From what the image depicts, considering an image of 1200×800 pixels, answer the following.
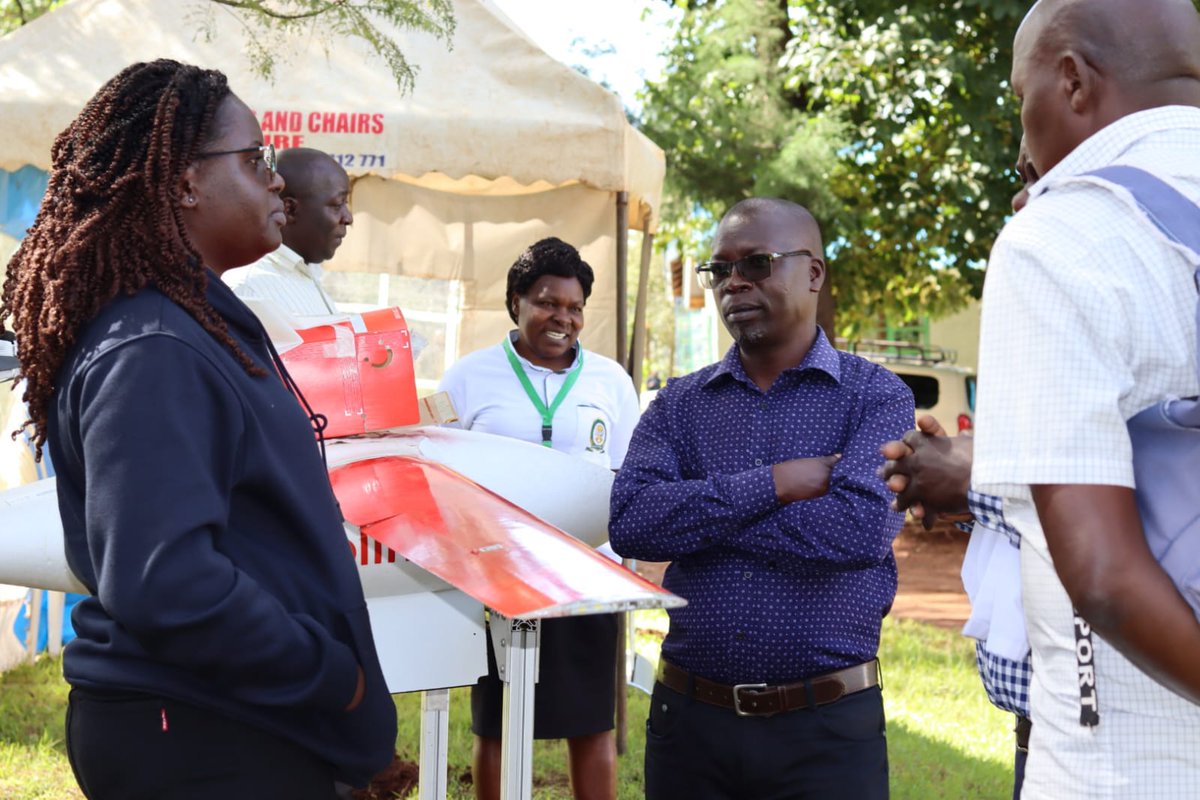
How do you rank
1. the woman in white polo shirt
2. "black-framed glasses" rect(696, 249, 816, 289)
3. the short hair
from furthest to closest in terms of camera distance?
1. the short hair
2. the woman in white polo shirt
3. "black-framed glasses" rect(696, 249, 816, 289)

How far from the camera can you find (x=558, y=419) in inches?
163

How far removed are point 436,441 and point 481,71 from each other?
2700 mm

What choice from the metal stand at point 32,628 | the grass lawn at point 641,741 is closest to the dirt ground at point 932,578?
the grass lawn at point 641,741

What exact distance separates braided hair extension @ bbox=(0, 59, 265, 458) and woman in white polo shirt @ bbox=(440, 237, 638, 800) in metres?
2.30

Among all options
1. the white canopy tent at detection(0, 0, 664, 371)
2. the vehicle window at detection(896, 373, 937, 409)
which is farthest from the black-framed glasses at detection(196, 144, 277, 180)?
the vehicle window at detection(896, 373, 937, 409)

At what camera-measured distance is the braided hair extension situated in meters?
1.76

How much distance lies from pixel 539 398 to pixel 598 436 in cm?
25

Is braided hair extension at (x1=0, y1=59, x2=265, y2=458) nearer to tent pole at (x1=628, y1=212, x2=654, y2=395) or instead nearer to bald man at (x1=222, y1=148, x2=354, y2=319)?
bald man at (x1=222, y1=148, x2=354, y2=319)

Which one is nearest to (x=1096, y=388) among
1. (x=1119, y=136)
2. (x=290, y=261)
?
(x=1119, y=136)

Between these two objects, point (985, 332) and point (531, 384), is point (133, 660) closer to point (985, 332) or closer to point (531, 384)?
point (985, 332)

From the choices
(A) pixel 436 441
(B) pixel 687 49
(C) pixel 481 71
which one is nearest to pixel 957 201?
(B) pixel 687 49

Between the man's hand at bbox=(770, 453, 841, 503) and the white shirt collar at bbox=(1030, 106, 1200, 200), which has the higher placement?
the white shirt collar at bbox=(1030, 106, 1200, 200)

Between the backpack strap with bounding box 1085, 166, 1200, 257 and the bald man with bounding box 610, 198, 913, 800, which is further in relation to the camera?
the bald man with bounding box 610, 198, 913, 800

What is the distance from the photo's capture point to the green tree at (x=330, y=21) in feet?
17.1
